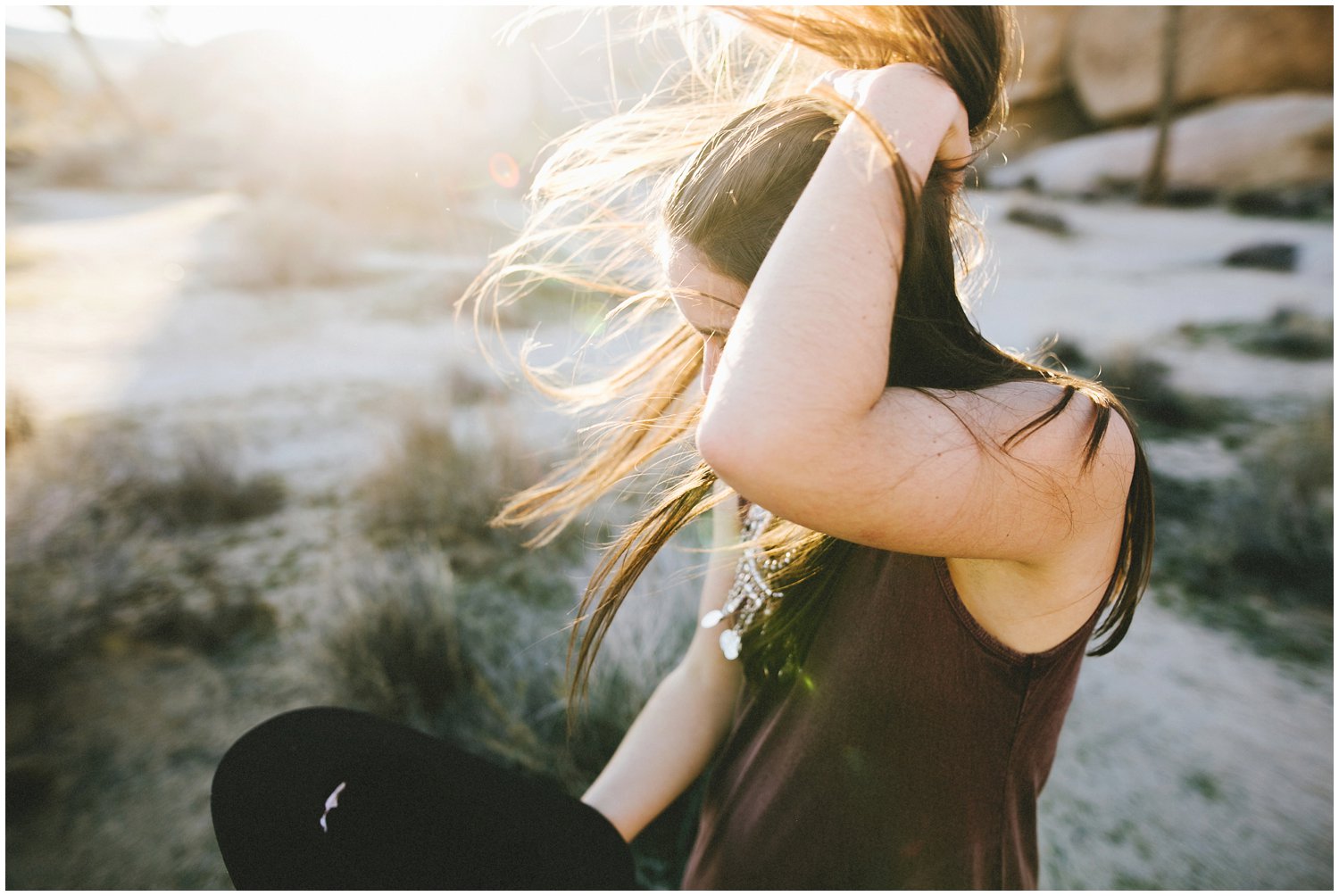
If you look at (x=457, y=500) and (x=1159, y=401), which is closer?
(x=457, y=500)

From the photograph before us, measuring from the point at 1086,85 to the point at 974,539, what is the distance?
1862 cm

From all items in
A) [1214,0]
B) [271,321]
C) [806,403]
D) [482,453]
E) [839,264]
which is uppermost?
[1214,0]

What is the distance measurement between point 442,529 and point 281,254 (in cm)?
712

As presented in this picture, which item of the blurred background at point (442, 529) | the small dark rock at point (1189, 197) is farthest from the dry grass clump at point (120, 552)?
the small dark rock at point (1189, 197)

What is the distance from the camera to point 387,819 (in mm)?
1051

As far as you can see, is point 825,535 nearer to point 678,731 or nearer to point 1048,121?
point 678,731

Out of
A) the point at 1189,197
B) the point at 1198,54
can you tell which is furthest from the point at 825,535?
the point at 1198,54

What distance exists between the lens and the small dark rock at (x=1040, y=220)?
10.2 m

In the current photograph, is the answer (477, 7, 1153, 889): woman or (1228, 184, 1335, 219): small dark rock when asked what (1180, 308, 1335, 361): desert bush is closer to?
(1228, 184, 1335, 219): small dark rock

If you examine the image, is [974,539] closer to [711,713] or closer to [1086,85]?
[711,713]

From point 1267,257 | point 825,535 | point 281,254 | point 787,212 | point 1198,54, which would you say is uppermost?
point 1198,54

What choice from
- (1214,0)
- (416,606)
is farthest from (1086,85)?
(416,606)

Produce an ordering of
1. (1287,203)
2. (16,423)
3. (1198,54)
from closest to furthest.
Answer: (16,423)
(1287,203)
(1198,54)

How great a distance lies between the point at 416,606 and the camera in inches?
94.7
